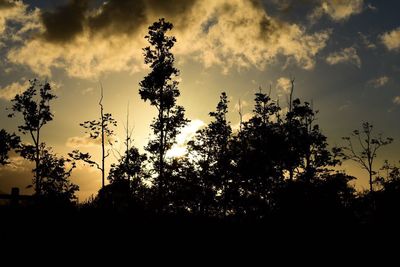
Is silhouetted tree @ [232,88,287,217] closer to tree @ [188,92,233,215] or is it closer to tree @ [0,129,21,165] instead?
tree @ [188,92,233,215]

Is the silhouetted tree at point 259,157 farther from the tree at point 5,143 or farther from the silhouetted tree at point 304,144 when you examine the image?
the tree at point 5,143

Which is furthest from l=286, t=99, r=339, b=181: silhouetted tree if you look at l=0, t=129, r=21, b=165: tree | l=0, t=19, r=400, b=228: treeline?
l=0, t=129, r=21, b=165: tree

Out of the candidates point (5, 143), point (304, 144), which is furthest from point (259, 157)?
point (5, 143)

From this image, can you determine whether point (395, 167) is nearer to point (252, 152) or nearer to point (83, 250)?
point (252, 152)

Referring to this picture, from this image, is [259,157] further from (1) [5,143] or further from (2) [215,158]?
(1) [5,143]

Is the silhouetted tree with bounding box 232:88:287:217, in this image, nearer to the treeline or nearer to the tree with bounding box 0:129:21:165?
the treeline

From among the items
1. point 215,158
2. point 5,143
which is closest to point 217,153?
point 215,158

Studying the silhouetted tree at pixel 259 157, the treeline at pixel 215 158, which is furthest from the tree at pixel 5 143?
the silhouetted tree at pixel 259 157

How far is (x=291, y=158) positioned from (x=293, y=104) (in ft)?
21.0

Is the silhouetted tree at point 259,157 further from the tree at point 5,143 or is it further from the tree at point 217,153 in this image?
the tree at point 5,143

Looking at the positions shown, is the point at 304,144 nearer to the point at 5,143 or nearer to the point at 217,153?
the point at 217,153

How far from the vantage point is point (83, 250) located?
9.80 meters

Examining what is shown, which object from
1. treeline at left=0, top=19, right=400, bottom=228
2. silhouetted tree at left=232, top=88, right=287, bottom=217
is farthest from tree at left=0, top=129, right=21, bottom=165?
silhouetted tree at left=232, top=88, right=287, bottom=217

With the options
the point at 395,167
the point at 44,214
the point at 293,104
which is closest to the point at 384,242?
the point at 44,214
